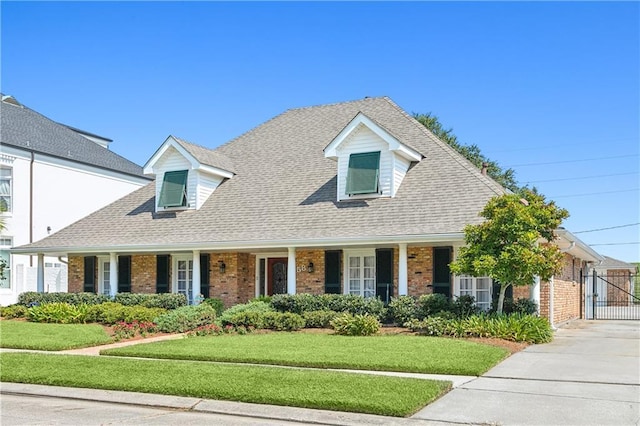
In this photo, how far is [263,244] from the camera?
20359 mm

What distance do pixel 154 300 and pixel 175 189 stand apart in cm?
453

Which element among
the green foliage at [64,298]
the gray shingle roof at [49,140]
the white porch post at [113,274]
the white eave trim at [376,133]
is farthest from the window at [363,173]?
the gray shingle roof at [49,140]

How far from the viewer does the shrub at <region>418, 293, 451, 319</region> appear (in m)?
17.7

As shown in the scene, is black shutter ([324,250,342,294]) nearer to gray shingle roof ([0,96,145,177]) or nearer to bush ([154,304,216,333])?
bush ([154,304,216,333])

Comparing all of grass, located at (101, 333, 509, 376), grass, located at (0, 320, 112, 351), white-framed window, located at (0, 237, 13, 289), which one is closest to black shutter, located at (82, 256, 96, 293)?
grass, located at (0, 320, 112, 351)

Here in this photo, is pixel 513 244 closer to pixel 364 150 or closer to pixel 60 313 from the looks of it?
pixel 364 150

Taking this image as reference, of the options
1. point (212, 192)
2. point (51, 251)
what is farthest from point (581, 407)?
point (51, 251)

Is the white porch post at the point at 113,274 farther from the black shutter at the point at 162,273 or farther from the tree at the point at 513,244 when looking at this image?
the tree at the point at 513,244

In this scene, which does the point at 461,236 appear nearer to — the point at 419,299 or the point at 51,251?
the point at 419,299

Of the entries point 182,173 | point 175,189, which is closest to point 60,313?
point 175,189

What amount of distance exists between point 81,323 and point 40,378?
9.92 meters

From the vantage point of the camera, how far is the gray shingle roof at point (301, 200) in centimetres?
1952

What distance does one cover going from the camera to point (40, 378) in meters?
10.9

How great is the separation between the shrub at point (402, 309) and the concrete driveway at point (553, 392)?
391 cm
